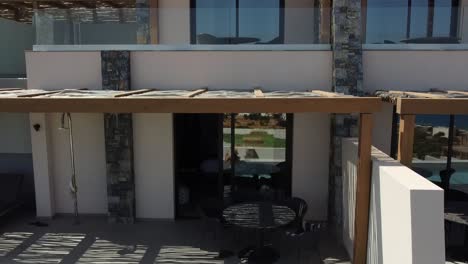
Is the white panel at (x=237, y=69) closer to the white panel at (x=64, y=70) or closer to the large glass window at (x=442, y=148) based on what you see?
the white panel at (x=64, y=70)

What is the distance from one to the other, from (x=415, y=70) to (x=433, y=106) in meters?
2.89

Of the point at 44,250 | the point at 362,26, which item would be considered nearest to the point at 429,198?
the point at 362,26

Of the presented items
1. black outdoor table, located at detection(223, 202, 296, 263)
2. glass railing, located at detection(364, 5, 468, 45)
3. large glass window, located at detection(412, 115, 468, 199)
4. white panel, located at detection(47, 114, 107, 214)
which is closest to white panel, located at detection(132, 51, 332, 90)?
glass railing, located at detection(364, 5, 468, 45)

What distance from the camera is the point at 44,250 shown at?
8.34 metres

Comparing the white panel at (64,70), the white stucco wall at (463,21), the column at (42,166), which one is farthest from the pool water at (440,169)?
the column at (42,166)

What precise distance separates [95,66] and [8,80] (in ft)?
9.81

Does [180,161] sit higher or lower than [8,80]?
lower

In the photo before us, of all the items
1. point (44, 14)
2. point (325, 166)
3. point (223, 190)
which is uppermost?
point (44, 14)

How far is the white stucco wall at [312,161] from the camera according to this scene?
9.72m

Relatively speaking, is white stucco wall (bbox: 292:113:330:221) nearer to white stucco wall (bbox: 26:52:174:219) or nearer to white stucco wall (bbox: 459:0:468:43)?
white stucco wall (bbox: 26:52:174:219)

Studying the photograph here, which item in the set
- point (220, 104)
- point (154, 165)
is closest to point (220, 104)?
point (220, 104)

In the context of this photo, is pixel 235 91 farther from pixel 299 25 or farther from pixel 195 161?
pixel 299 25

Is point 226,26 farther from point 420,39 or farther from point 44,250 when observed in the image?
point 44,250

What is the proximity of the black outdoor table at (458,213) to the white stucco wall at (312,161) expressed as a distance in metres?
2.72
